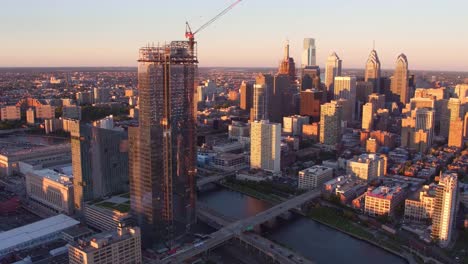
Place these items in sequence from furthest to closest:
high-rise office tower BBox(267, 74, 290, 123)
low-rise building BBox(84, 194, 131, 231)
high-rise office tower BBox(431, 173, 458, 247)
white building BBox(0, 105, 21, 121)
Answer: white building BBox(0, 105, 21, 121)
high-rise office tower BBox(267, 74, 290, 123)
low-rise building BBox(84, 194, 131, 231)
high-rise office tower BBox(431, 173, 458, 247)

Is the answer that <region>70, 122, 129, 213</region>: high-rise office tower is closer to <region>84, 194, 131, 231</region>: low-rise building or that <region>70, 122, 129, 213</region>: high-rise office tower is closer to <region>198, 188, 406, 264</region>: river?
<region>84, 194, 131, 231</region>: low-rise building

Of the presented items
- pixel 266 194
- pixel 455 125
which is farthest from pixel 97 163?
pixel 455 125

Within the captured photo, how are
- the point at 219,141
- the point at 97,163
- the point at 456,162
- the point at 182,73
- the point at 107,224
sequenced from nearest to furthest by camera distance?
the point at 182,73
the point at 107,224
the point at 97,163
the point at 456,162
the point at 219,141

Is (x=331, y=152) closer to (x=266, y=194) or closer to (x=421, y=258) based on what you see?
(x=266, y=194)

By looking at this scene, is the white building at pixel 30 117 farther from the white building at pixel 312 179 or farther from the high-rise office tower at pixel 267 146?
the white building at pixel 312 179

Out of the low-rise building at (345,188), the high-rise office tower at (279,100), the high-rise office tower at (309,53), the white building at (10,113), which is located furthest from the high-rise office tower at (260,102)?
the high-rise office tower at (309,53)

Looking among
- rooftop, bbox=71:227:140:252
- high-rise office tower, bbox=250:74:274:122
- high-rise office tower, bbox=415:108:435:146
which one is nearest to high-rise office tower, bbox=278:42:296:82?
high-rise office tower, bbox=250:74:274:122
